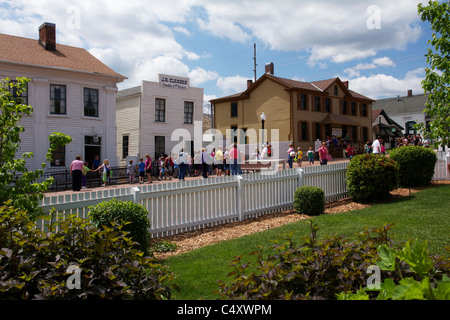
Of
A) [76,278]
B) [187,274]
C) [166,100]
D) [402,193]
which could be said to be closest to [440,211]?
[402,193]

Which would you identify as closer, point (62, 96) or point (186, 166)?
point (186, 166)

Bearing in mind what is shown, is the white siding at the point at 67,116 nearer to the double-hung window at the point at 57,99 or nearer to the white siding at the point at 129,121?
the double-hung window at the point at 57,99

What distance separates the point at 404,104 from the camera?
65062mm

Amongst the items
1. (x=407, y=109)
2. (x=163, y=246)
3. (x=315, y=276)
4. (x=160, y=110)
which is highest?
(x=407, y=109)

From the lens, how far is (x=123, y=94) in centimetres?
3142

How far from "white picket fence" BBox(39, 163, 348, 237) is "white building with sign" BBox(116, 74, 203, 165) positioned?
20.0 m

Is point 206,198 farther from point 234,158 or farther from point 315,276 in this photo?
point 234,158

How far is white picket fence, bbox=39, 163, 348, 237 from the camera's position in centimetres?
733

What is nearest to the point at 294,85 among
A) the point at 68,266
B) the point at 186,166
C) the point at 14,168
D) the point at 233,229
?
the point at 186,166

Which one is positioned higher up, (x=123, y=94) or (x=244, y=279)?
(x=123, y=94)

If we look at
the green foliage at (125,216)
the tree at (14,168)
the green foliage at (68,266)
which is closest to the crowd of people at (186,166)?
the green foliage at (125,216)

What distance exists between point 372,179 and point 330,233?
471cm

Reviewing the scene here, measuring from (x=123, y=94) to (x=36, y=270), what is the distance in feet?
101
